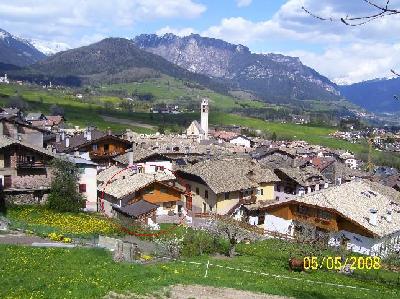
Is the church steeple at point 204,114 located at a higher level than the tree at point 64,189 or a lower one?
higher

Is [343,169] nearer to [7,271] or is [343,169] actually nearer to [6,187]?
[6,187]

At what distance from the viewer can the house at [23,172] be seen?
4866 cm

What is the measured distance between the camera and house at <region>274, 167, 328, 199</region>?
70.2 m

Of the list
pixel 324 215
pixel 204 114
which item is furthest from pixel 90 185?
pixel 204 114

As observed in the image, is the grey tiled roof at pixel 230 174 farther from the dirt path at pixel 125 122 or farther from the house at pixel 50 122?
the dirt path at pixel 125 122

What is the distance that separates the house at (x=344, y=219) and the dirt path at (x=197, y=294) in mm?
21843

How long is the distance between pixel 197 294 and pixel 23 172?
32135 millimetres

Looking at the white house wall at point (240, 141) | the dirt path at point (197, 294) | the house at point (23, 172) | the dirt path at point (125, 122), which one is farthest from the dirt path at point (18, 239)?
the dirt path at point (125, 122)

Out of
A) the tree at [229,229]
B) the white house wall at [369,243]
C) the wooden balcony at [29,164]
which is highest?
the wooden balcony at [29,164]

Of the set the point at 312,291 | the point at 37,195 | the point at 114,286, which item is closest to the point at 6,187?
the point at 37,195

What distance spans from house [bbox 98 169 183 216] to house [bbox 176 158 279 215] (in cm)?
373

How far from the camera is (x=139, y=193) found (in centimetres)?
5381

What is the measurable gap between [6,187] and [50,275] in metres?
27.2

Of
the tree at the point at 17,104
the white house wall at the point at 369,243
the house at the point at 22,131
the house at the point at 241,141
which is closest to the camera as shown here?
the white house wall at the point at 369,243
